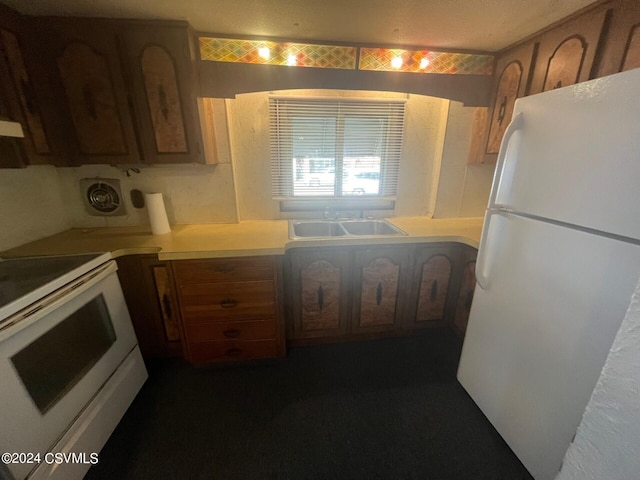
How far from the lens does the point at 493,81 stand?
185 centimetres

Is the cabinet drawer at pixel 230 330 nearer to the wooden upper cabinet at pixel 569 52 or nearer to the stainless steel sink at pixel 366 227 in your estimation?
the stainless steel sink at pixel 366 227

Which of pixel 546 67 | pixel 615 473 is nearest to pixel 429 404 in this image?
pixel 615 473

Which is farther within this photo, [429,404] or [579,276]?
[429,404]

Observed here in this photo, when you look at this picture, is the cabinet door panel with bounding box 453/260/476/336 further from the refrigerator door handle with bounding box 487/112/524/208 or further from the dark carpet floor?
the refrigerator door handle with bounding box 487/112/524/208

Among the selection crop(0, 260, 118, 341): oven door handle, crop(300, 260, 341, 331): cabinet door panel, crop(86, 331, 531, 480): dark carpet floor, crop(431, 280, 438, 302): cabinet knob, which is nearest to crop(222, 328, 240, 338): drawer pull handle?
crop(86, 331, 531, 480): dark carpet floor

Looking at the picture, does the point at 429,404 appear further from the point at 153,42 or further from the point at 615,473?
the point at 153,42

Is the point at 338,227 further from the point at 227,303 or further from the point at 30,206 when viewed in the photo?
the point at 30,206

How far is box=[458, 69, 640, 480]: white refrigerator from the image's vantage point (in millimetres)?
789

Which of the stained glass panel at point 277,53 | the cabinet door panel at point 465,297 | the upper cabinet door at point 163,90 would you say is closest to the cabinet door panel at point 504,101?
the cabinet door panel at point 465,297

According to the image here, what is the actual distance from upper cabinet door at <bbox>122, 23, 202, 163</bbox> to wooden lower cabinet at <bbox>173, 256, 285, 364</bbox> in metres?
0.76

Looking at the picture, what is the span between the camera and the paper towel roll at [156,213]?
70.0 inches

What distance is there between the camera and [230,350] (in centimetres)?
172

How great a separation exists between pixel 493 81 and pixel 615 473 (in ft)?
7.51

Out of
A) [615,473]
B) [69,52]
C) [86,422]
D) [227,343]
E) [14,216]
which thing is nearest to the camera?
[615,473]
